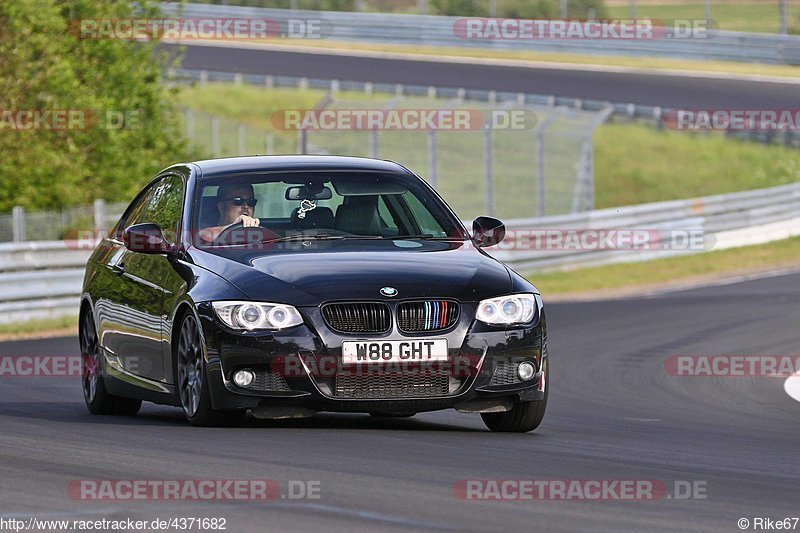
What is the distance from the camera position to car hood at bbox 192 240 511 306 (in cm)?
859

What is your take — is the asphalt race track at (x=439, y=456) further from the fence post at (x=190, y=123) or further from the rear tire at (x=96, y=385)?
the fence post at (x=190, y=123)

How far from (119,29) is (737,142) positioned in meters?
20.7

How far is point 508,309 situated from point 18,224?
44.5 ft

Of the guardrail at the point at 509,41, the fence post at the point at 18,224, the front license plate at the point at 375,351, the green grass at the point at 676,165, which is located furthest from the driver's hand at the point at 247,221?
the guardrail at the point at 509,41

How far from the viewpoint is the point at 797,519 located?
20.2ft

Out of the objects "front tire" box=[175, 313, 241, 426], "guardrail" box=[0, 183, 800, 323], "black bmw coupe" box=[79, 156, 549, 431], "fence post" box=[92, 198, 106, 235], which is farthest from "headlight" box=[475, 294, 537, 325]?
"fence post" box=[92, 198, 106, 235]

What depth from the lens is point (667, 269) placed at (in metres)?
28.1

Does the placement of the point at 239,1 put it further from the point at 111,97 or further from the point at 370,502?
the point at 370,502

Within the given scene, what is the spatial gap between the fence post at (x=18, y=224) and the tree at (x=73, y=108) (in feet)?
15.7

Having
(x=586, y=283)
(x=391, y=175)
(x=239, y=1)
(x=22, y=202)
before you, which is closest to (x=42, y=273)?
(x=22, y=202)

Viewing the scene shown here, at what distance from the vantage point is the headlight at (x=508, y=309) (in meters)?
8.70

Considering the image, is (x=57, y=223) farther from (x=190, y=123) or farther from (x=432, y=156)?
(x=190, y=123)

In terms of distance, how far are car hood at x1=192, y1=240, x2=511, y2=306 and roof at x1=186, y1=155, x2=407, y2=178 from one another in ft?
2.33

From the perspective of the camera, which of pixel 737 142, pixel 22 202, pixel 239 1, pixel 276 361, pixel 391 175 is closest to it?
pixel 276 361
